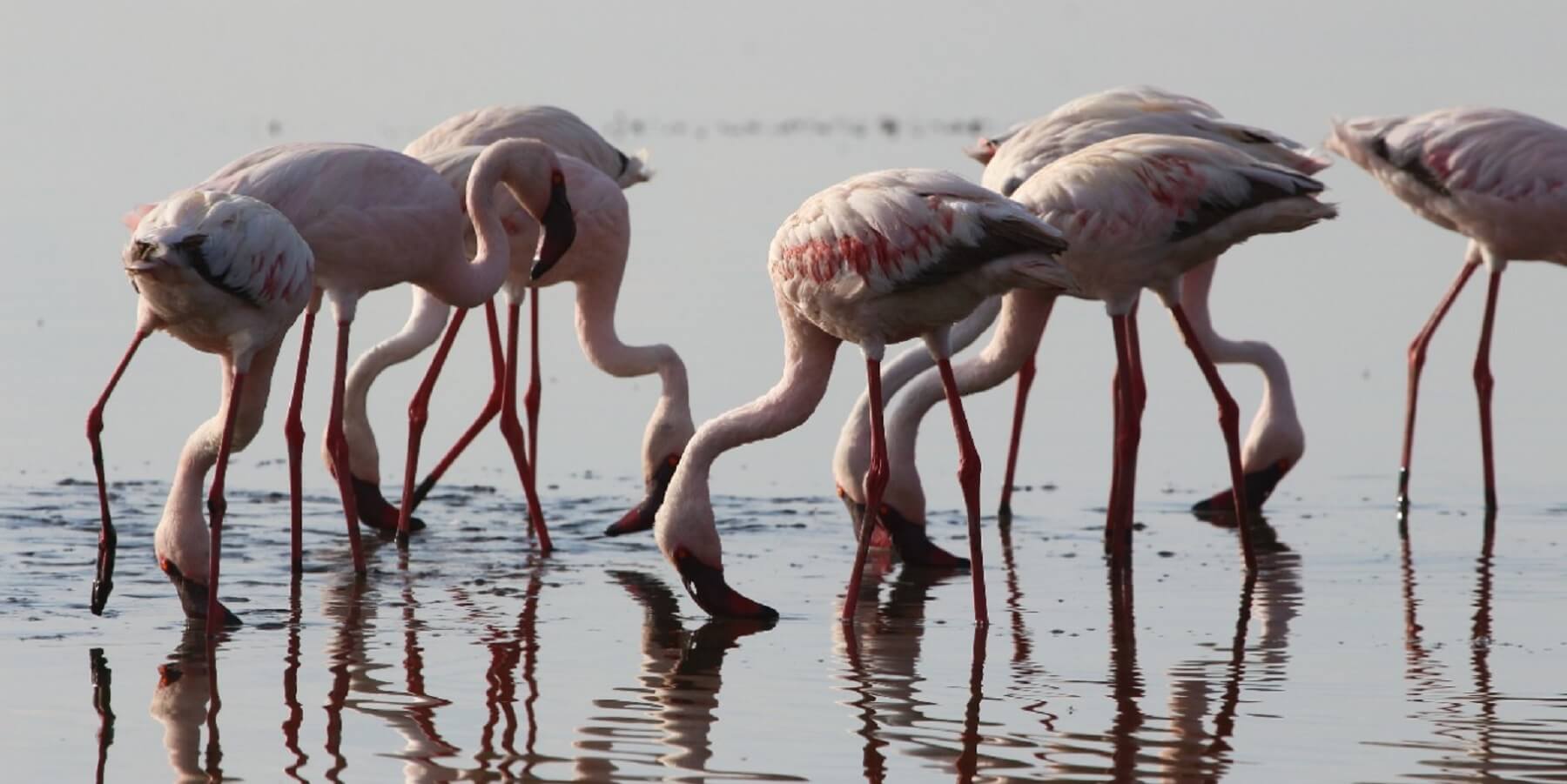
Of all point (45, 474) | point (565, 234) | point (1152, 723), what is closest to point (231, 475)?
point (45, 474)

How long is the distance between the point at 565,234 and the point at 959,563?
1.82 m

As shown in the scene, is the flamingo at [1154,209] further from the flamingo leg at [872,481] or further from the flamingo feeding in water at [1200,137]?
the flamingo leg at [872,481]

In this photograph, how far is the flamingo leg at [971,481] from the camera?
25.3ft

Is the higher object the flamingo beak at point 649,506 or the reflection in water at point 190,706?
the flamingo beak at point 649,506

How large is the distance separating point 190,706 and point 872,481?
8.13ft

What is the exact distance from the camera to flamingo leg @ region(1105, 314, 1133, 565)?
8.84 metres

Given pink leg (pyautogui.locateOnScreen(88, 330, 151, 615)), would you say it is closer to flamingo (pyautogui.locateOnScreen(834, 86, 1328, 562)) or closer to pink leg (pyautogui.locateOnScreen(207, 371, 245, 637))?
pink leg (pyautogui.locateOnScreen(207, 371, 245, 637))

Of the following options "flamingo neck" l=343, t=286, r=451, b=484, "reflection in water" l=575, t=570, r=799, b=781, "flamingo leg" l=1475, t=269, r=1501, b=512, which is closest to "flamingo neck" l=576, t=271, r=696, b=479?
"flamingo neck" l=343, t=286, r=451, b=484

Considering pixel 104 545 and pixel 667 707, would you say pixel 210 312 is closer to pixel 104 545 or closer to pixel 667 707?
pixel 104 545

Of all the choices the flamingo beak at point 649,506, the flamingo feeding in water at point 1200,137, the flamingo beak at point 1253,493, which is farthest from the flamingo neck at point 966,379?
the flamingo beak at point 1253,493

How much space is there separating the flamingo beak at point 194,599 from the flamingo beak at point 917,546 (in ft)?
8.22

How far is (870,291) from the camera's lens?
→ 24.4 feet

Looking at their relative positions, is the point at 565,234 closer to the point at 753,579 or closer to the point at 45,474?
the point at 753,579

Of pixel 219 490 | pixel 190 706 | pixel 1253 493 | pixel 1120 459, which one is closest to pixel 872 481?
pixel 1120 459
